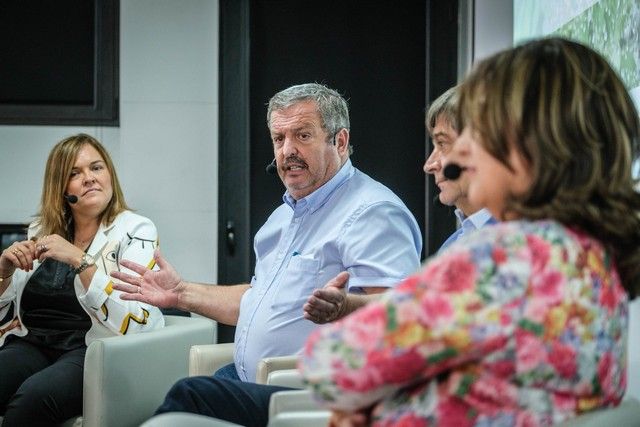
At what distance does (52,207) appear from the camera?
3.29 metres

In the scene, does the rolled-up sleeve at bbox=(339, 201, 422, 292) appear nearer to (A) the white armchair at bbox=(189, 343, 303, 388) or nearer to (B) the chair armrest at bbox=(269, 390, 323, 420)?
(A) the white armchair at bbox=(189, 343, 303, 388)

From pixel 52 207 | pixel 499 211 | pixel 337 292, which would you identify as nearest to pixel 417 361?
pixel 499 211

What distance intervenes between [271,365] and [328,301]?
472 mm

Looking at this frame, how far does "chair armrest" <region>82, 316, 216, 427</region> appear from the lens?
269 cm

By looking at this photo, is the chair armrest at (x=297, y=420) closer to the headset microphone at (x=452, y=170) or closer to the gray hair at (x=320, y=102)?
the headset microphone at (x=452, y=170)

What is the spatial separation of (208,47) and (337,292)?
101 inches

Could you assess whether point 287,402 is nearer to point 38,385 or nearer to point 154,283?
point 154,283

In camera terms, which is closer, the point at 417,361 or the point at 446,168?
the point at 417,361

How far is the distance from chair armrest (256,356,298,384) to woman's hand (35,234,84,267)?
0.95 m

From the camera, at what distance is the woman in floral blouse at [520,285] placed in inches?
41.9

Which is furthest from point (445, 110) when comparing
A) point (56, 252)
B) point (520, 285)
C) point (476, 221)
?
point (56, 252)

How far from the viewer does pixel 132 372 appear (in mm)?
2809

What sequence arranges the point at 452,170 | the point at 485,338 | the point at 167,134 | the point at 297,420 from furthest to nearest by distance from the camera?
the point at 167,134 → the point at 297,420 → the point at 452,170 → the point at 485,338

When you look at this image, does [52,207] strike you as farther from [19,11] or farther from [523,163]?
[523,163]
